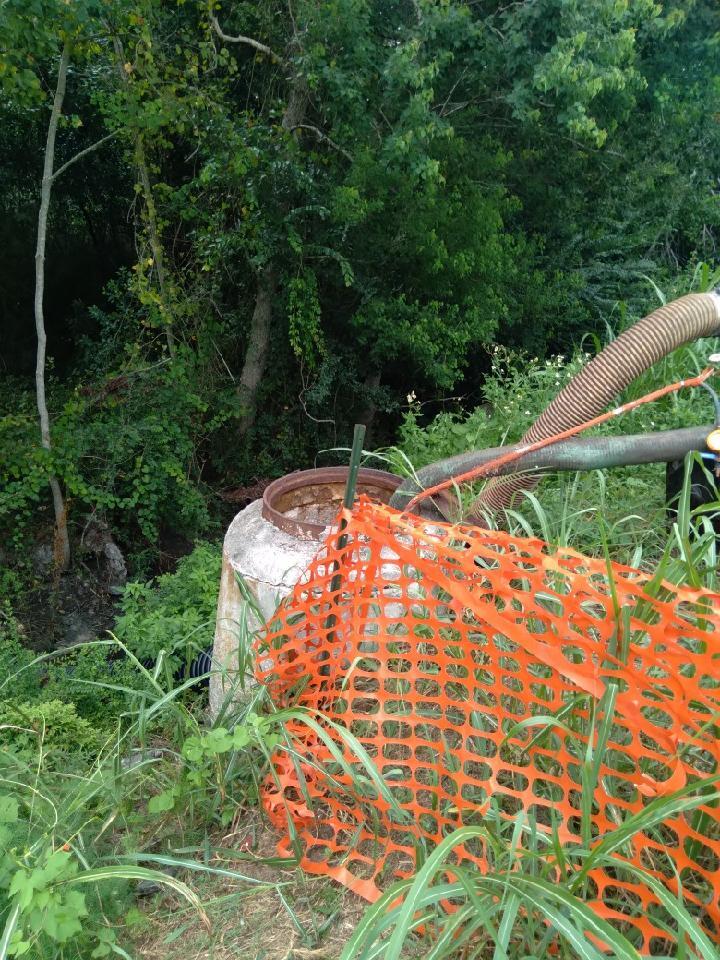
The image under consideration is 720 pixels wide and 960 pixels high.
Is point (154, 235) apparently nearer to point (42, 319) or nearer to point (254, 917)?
point (42, 319)

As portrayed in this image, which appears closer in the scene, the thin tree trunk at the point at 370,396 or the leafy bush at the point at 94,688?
the leafy bush at the point at 94,688

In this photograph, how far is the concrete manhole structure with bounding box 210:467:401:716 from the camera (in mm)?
2803

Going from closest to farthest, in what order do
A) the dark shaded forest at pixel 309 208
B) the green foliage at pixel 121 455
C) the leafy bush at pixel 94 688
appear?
the leafy bush at pixel 94 688, the dark shaded forest at pixel 309 208, the green foliage at pixel 121 455

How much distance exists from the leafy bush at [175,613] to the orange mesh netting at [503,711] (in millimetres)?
1531

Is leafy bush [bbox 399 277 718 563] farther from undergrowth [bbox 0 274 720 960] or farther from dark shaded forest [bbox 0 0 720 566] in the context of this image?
dark shaded forest [bbox 0 0 720 566]

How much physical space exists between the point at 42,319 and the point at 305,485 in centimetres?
451

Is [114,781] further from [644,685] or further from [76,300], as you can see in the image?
[76,300]

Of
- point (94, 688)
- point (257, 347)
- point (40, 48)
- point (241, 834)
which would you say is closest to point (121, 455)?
point (257, 347)

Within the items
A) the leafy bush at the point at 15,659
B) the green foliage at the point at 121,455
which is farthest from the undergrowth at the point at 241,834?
the green foliage at the point at 121,455

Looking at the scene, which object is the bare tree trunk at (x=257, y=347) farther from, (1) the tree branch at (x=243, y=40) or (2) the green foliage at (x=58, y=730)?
(2) the green foliage at (x=58, y=730)

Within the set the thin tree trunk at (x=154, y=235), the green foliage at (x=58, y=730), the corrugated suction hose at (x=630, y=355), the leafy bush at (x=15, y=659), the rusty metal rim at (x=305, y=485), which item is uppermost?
the thin tree trunk at (x=154, y=235)

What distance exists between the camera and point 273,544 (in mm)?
2869

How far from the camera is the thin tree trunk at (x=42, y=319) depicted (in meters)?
6.22

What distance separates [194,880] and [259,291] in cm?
724
